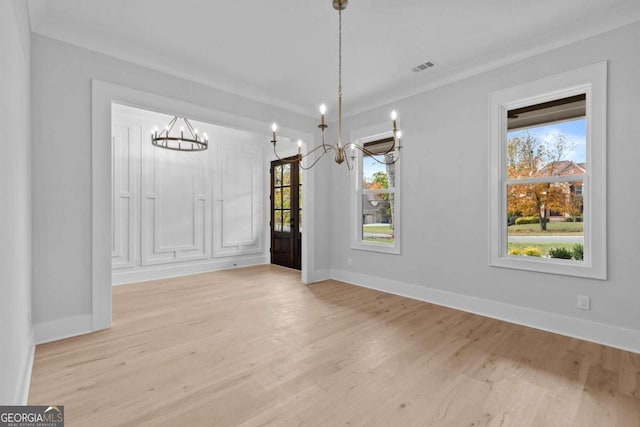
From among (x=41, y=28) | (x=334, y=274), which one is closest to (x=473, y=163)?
(x=334, y=274)

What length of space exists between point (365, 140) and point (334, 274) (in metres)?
2.35

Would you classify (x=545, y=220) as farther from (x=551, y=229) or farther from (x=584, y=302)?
(x=584, y=302)

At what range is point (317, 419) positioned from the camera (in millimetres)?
1701

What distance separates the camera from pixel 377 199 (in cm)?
474

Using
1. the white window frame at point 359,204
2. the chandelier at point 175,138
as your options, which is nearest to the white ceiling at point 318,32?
the chandelier at point 175,138

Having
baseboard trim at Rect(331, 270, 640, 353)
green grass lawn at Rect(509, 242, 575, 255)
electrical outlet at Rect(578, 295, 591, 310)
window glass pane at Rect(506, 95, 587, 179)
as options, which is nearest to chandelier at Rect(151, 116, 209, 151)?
baseboard trim at Rect(331, 270, 640, 353)

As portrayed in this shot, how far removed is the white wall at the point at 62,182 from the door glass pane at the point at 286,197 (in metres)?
3.81

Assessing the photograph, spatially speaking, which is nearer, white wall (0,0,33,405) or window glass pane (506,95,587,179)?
white wall (0,0,33,405)

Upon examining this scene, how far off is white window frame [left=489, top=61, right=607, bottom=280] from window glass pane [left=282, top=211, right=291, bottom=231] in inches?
162

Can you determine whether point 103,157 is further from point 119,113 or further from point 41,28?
point 119,113

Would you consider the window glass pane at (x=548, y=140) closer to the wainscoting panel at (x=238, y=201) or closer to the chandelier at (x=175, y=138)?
the chandelier at (x=175, y=138)

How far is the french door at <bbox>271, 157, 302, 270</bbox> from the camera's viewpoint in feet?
20.6

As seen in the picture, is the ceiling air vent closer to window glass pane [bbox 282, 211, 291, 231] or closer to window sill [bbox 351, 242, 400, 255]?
window sill [bbox 351, 242, 400, 255]

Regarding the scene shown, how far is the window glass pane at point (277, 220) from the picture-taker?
6807mm
